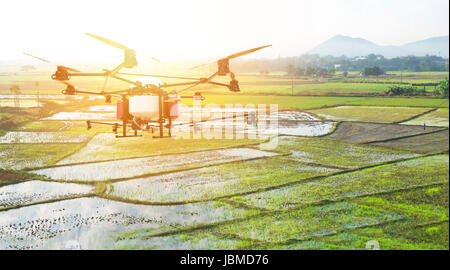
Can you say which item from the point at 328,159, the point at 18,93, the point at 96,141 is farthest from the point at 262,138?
the point at 18,93

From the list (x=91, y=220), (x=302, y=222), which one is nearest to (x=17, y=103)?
(x=91, y=220)

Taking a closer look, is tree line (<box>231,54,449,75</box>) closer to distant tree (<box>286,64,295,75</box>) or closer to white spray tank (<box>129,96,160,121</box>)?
distant tree (<box>286,64,295,75</box>)

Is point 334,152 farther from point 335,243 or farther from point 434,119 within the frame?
point 434,119

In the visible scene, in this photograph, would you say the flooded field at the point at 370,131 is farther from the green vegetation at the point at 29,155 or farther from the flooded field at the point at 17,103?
the flooded field at the point at 17,103

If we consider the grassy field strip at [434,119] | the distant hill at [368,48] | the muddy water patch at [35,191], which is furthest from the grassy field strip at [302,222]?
the distant hill at [368,48]

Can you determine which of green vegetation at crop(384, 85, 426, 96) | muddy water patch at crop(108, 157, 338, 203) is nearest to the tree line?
green vegetation at crop(384, 85, 426, 96)

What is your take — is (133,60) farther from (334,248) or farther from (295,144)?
(295,144)
